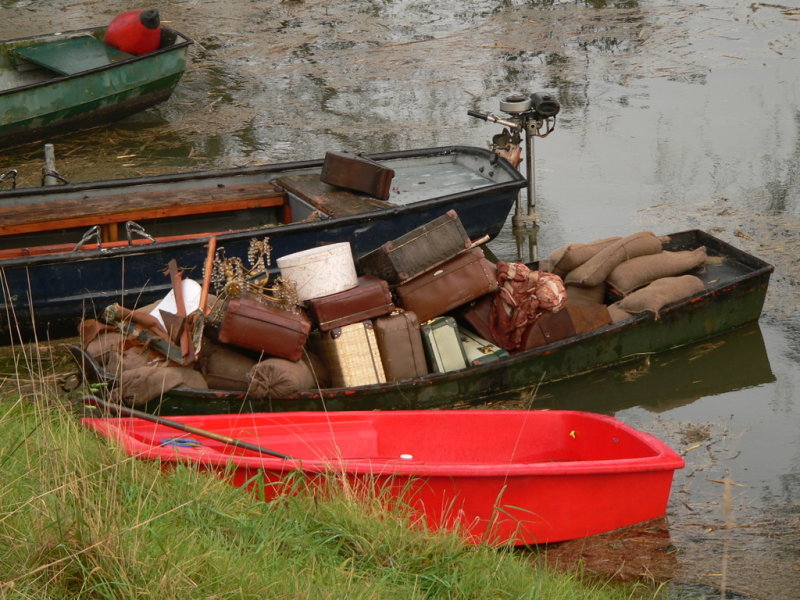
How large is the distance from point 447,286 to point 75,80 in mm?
7173

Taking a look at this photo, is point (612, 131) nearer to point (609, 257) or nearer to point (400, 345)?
point (609, 257)

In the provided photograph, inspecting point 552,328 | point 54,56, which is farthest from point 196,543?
point 54,56

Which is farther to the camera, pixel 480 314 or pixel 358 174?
pixel 358 174

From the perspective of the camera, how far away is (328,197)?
9.61m

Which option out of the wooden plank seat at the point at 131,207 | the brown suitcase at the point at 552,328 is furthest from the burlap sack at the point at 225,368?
the wooden plank seat at the point at 131,207

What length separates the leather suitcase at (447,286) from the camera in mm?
7727

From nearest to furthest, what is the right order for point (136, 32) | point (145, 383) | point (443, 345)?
1. point (145, 383)
2. point (443, 345)
3. point (136, 32)

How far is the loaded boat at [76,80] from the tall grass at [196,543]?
797 cm

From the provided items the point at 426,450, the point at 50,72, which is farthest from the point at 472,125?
the point at 426,450

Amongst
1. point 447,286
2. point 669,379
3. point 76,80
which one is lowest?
point 669,379

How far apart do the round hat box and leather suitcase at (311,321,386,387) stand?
0.97 feet

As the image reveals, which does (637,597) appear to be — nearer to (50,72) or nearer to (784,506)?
(784,506)

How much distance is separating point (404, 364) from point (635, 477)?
206 centimetres

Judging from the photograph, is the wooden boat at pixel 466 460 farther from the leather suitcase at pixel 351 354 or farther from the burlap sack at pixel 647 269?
the burlap sack at pixel 647 269
